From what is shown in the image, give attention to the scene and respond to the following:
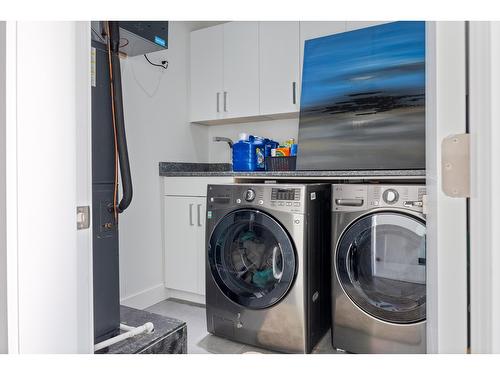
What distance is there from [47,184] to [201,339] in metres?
1.65

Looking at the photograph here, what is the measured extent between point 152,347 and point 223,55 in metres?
2.45

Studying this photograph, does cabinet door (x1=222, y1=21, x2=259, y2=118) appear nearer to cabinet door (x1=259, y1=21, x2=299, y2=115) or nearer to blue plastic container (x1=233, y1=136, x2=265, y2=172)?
cabinet door (x1=259, y1=21, x2=299, y2=115)

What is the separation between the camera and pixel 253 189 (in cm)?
189

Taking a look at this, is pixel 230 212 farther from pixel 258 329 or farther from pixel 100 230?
pixel 100 230

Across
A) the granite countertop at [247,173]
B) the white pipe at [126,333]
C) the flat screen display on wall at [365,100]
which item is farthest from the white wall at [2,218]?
the flat screen display on wall at [365,100]

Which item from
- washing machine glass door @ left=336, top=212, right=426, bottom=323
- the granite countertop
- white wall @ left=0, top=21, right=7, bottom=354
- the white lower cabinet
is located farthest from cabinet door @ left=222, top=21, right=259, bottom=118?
white wall @ left=0, top=21, right=7, bottom=354

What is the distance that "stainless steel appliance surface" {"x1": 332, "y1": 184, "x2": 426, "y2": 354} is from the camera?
1632 millimetres

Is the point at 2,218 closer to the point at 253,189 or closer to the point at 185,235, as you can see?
the point at 253,189

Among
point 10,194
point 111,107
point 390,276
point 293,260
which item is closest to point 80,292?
point 10,194

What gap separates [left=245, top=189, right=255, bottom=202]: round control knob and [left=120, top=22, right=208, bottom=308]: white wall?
1010mm

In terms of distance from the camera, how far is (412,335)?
1625 millimetres

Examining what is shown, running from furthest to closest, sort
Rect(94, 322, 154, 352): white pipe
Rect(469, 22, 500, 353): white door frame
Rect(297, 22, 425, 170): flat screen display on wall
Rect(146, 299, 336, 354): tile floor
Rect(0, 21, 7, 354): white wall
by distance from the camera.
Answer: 1. Rect(297, 22, 425, 170): flat screen display on wall
2. Rect(146, 299, 336, 354): tile floor
3. Rect(94, 322, 154, 352): white pipe
4. Rect(0, 21, 7, 354): white wall
5. Rect(469, 22, 500, 353): white door frame

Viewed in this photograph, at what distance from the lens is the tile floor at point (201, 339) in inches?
73.5
